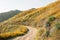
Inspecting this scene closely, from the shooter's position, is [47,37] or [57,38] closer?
[57,38]

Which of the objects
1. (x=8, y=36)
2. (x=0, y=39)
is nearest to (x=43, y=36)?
(x=0, y=39)

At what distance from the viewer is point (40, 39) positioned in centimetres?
3231

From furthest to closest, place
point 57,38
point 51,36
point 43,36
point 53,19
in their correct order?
point 53,19 < point 43,36 < point 51,36 < point 57,38

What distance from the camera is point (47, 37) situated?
30.1 m

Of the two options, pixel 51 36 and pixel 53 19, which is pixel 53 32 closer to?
pixel 51 36

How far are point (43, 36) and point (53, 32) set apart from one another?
2.85m

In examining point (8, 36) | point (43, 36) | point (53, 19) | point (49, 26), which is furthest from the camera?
point (8, 36)

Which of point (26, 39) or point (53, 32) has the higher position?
point (53, 32)

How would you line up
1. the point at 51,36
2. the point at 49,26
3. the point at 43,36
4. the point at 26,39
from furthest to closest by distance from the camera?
1. the point at 26,39
2. the point at 49,26
3. the point at 43,36
4. the point at 51,36

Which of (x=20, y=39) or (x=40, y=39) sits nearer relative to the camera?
(x=40, y=39)

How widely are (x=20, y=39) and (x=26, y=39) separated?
126cm

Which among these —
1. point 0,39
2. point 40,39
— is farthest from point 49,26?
point 0,39

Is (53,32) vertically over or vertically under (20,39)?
over

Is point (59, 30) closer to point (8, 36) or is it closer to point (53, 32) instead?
point (53, 32)
